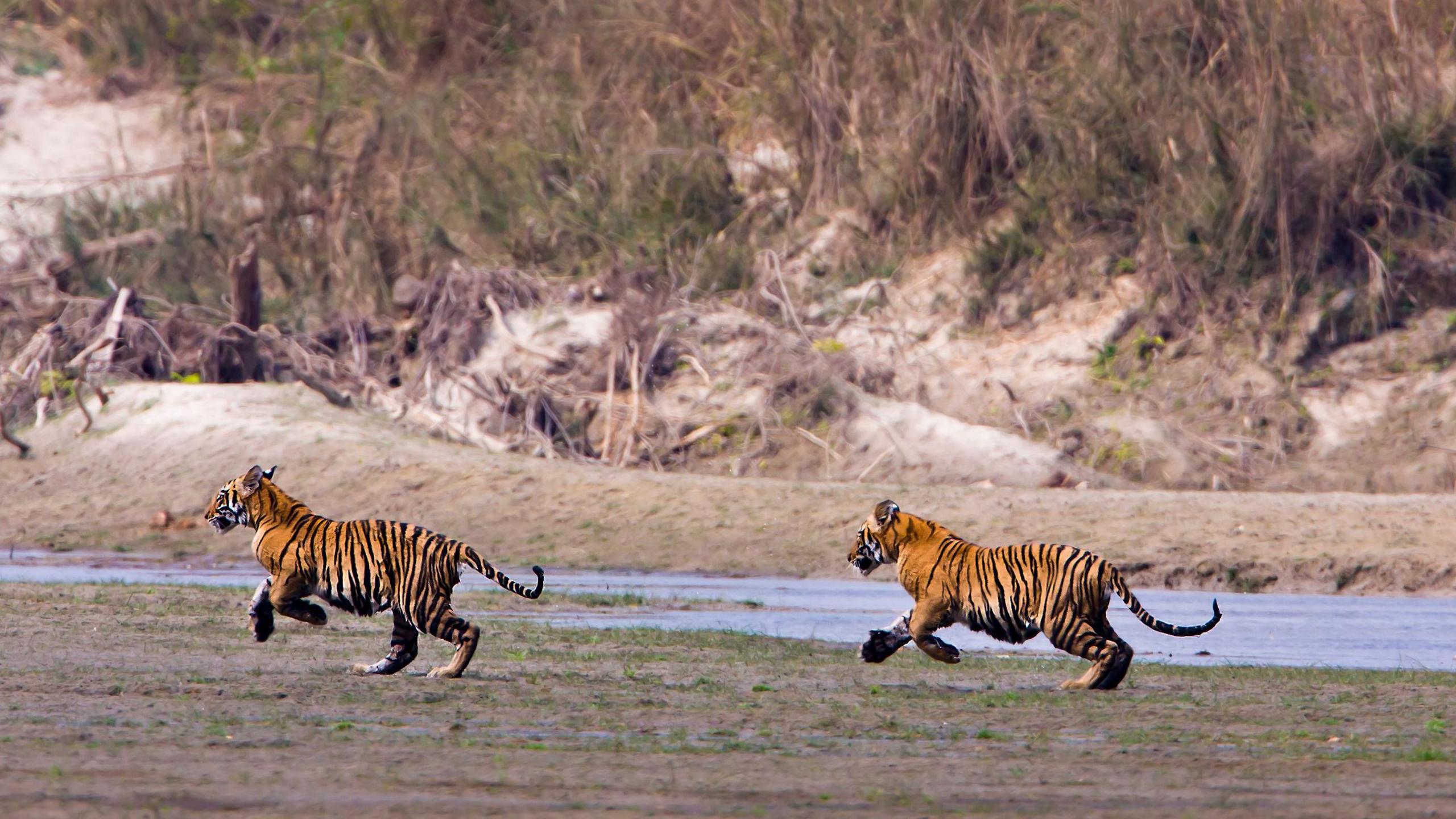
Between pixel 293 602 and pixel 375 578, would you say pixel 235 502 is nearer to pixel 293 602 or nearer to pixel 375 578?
pixel 293 602

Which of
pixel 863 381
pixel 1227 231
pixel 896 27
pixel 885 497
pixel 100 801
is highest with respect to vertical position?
pixel 896 27

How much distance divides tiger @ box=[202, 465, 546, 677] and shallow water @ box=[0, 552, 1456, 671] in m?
2.55

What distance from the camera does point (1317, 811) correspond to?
5.79m

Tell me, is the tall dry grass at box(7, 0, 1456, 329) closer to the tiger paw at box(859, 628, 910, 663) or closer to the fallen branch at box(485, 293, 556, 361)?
the fallen branch at box(485, 293, 556, 361)

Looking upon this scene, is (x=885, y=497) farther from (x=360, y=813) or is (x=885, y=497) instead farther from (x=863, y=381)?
(x=360, y=813)

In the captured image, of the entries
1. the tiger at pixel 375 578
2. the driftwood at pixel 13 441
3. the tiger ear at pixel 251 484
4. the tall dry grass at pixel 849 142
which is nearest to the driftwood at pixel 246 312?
the tall dry grass at pixel 849 142

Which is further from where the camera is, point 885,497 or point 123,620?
point 885,497

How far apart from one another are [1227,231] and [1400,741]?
13.7 meters

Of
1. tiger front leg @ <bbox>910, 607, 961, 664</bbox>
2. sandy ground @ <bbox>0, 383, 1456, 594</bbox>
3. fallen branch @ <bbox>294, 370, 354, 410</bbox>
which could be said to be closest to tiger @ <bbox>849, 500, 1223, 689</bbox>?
tiger front leg @ <bbox>910, 607, 961, 664</bbox>

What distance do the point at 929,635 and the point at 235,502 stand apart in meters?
3.14

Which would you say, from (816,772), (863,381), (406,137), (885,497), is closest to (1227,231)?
(863,381)

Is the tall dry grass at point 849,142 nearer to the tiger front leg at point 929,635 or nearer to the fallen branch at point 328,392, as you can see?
the fallen branch at point 328,392

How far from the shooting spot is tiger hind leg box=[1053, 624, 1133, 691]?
852cm

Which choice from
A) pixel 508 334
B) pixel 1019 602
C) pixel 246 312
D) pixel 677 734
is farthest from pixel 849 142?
pixel 677 734
